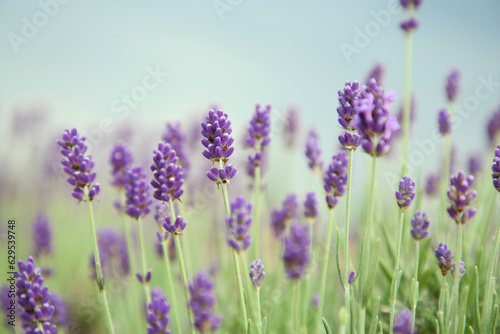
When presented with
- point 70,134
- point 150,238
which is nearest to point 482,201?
point 70,134

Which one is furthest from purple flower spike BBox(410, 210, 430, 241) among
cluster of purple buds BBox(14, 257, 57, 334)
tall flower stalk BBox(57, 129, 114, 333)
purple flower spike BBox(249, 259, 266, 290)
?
cluster of purple buds BBox(14, 257, 57, 334)

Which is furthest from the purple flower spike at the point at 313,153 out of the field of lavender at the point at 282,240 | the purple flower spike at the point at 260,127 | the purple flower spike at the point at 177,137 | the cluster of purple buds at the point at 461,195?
the cluster of purple buds at the point at 461,195

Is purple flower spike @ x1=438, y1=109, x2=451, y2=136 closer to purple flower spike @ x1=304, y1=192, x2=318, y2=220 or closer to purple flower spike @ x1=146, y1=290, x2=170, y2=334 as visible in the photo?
purple flower spike @ x1=304, y1=192, x2=318, y2=220

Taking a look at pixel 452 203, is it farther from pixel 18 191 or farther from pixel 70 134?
pixel 18 191

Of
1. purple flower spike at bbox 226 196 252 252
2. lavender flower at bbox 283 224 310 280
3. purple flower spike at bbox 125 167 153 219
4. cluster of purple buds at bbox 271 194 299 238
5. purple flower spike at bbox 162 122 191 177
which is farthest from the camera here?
cluster of purple buds at bbox 271 194 299 238

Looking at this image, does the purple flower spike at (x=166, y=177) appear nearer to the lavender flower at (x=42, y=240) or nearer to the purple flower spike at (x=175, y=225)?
the purple flower spike at (x=175, y=225)

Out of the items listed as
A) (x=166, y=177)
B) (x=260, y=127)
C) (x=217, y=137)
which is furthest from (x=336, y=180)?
(x=166, y=177)

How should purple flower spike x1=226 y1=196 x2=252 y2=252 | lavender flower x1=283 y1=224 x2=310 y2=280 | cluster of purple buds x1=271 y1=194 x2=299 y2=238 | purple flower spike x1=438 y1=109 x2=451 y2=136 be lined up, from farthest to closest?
purple flower spike x1=438 y1=109 x2=451 y2=136 < cluster of purple buds x1=271 y1=194 x2=299 y2=238 < lavender flower x1=283 y1=224 x2=310 y2=280 < purple flower spike x1=226 y1=196 x2=252 y2=252

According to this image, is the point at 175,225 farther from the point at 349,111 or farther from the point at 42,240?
the point at 42,240
